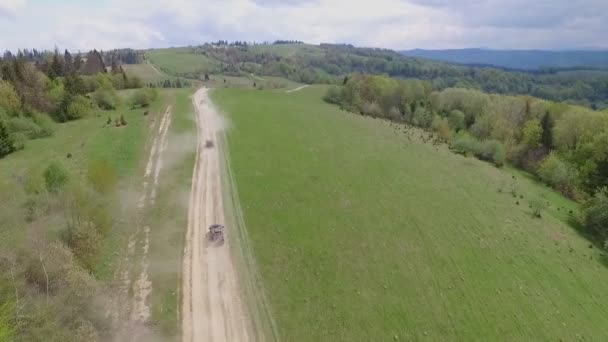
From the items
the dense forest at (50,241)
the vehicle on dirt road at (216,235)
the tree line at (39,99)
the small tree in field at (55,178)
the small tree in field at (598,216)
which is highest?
the tree line at (39,99)

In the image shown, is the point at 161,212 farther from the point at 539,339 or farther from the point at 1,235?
the point at 539,339

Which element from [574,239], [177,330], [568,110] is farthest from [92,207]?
[568,110]

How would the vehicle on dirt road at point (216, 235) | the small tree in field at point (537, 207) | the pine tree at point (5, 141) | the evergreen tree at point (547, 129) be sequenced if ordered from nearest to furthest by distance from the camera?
the vehicle on dirt road at point (216, 235) → the small tree in field at point (537, 207) → the pine tree at point (5, 141) → the evergreen tree at point (547, 129)

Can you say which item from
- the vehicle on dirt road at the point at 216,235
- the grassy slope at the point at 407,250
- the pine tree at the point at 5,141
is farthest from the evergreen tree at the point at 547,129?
the pine tree at the point at 5,141

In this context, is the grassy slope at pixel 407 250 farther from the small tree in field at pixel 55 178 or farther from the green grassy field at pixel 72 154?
Answer: the small tree in field at pixel 55 178

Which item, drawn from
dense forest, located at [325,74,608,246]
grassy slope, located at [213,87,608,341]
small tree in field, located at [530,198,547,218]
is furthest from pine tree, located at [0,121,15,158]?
small tree in field, located at [530,198,547,218]

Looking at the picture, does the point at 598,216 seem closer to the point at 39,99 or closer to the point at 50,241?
the point at 50,241

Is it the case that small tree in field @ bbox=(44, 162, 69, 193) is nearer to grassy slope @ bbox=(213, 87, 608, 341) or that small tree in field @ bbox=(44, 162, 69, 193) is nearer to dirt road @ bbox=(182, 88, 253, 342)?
dirt road @ bbox=(182, 88, 253, 342)
